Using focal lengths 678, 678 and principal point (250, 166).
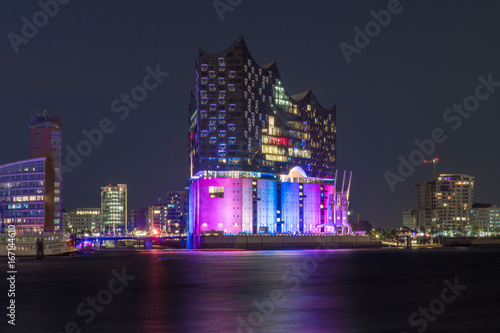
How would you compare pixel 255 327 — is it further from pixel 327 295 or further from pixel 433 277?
pixel 433 277

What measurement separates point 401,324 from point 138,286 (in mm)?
30045

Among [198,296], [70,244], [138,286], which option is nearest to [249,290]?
[198,296]

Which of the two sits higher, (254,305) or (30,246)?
(254,305)

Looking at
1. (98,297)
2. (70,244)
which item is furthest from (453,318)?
(70,244)

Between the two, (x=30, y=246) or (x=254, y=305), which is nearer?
(x=254, y=305)

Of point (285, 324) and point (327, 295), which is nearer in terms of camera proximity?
point (285, 324)

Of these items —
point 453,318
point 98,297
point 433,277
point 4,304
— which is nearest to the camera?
point 453,318

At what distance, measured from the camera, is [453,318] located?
3891 centimetres

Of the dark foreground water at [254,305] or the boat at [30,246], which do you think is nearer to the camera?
the dark foreground water at [254,305]

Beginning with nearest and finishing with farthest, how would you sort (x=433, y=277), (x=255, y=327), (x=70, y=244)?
A: (x=255, y=327) < (x=433, y=277) < (x=70, y=244)

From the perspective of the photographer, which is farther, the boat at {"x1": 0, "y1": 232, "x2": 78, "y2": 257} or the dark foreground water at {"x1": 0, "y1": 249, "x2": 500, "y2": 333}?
the boat at {"x1": 0, "y1": 232, "x2": 78, "y2": 257}

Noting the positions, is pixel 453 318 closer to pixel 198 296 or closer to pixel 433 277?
pixel 198 296

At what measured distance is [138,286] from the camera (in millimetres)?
60125

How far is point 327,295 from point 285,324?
54.7 ft
